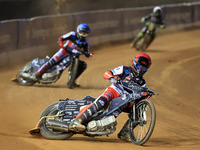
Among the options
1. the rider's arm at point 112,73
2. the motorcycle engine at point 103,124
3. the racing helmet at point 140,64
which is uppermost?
the racing helmet at point 140,64

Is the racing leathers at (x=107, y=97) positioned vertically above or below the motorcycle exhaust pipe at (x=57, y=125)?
above

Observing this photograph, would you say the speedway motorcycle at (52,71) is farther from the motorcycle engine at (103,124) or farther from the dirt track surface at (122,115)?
the motorcycle engine at (103,124)

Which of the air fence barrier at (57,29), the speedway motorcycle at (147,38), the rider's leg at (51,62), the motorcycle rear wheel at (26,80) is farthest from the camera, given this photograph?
the speedway motorcycle at (147,38)

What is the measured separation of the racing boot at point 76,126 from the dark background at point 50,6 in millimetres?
16668

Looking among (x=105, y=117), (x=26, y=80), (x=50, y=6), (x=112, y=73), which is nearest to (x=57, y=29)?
(x=26, y=80)

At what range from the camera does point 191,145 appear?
8.18 metres

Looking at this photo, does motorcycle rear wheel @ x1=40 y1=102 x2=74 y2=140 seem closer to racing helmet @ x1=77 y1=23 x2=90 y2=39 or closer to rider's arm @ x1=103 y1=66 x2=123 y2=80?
rider's arm @ x1=103 y1=66 x2=123 y2=80

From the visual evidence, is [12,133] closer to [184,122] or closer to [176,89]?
[184,122]

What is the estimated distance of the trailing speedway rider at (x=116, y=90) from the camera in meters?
7.86

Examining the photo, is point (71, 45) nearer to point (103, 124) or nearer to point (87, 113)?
point (87, 113)

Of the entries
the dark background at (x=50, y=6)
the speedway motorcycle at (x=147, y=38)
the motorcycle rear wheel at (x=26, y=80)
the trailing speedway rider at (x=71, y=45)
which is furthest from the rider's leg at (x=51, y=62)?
the dark background at (x=50, y=6)

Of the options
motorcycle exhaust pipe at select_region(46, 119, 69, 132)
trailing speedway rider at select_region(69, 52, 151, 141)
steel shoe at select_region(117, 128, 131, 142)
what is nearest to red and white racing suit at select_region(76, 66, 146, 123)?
trailing speedway rider at select_region(69, 52, 151, 141)

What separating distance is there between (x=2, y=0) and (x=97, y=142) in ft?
58.2

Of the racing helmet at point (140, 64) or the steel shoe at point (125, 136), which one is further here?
the steel shoe at point (125, 136)
